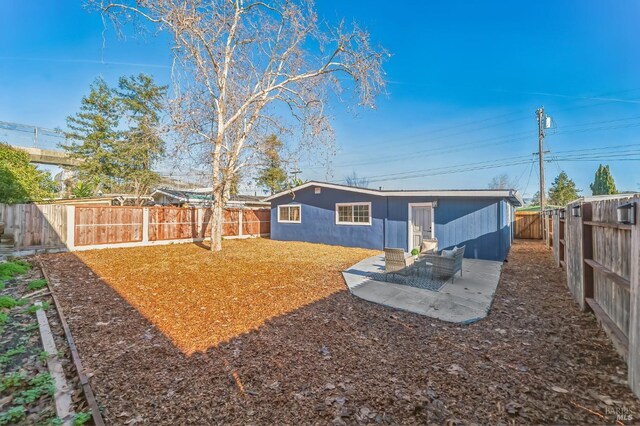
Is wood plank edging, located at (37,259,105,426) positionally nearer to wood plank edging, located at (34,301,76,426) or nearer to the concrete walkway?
wood plank edging, located at (34,301,76,426)

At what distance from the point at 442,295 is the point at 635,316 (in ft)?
10.6

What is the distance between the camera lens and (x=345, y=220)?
13.0m

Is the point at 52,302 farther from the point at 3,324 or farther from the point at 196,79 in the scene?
the point at 196,79

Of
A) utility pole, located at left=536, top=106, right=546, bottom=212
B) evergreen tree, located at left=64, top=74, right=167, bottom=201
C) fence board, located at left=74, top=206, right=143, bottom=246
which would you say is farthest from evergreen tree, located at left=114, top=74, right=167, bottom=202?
utility pole, located at left=536, top=106, right=546, bottom=212

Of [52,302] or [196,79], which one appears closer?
[52,302]

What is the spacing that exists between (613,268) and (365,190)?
9015mm

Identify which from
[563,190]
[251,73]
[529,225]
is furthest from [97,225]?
[563,190]

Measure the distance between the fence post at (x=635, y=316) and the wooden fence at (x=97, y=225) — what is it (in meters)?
14.5

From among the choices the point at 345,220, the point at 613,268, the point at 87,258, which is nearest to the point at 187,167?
the point at 87,258

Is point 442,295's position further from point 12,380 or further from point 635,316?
point 12,380

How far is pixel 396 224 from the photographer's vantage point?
11.4 meters

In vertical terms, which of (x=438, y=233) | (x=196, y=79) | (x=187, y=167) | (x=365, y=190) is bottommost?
(x=438, y=233)

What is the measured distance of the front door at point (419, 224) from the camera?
11102 mm

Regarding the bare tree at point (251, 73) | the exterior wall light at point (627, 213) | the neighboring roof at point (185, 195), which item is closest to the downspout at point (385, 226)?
the bare tree at point (251, 73)
